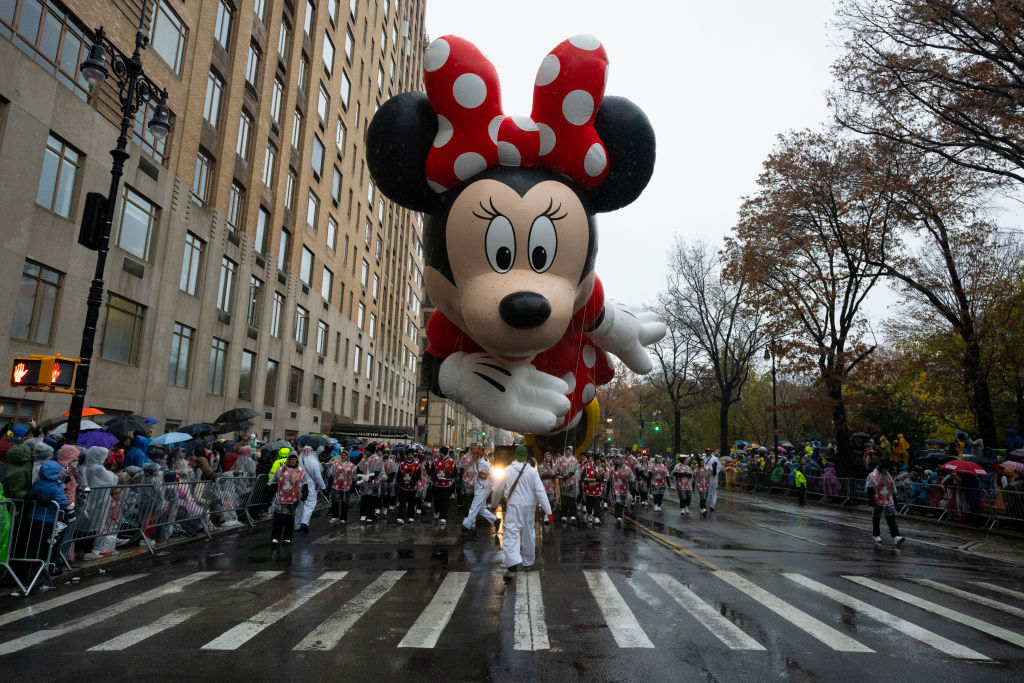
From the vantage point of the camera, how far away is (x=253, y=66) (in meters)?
26.2

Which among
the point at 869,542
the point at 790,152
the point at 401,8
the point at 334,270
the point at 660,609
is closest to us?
the point at 660,609

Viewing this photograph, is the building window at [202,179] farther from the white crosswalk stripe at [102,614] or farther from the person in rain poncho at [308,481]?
the white crosswalk stripe at [102,614]

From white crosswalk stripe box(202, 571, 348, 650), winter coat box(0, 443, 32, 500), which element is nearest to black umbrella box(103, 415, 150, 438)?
winter coat box(0, 443, 32, 500)

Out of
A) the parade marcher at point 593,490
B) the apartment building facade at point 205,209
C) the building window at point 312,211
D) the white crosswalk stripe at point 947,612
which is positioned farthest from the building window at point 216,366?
the white crosswalk stripe at point 947,612

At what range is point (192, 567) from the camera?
9398 mm

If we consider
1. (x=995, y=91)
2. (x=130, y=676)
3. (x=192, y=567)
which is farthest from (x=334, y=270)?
(x=130, y=676)

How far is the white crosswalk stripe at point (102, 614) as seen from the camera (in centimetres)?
557

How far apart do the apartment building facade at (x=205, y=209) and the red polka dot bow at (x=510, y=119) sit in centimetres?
1323

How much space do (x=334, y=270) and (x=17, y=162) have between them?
22879 millimetres

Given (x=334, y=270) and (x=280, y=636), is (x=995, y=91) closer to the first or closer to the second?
(x=280, y=636)

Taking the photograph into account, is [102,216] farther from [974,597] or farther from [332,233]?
[332,233]

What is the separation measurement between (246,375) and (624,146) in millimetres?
24124

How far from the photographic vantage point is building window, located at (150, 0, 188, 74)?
19641 millimetres

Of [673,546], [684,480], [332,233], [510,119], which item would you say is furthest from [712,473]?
[332,233]
